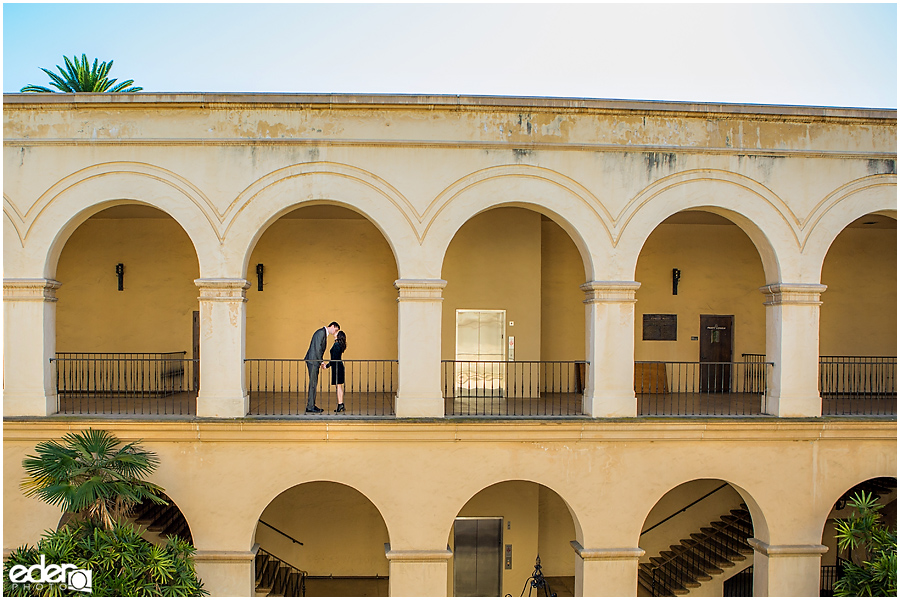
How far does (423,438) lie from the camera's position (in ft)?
32.0

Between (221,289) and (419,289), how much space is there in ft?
9.28

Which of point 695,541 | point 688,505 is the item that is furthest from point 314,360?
point 695,541

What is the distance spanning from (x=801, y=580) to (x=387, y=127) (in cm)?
905

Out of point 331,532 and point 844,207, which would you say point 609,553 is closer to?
point 331,532

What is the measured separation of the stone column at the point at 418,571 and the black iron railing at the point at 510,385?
7.50 feet

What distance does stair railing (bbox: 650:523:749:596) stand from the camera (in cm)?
1227

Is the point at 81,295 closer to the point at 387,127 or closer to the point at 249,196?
the point at 249,196

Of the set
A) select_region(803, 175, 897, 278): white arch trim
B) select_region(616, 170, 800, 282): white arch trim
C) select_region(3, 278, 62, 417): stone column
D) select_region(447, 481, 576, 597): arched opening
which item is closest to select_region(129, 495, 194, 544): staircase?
select_region(3, 278, 62, 417): stone column

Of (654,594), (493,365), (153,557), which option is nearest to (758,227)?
(493,365)

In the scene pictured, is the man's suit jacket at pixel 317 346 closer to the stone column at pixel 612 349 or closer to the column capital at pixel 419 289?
the column capital at pixel 419 289

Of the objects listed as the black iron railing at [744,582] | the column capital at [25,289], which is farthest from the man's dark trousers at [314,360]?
the black iron railing at [744,582]

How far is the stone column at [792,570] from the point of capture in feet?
32.8

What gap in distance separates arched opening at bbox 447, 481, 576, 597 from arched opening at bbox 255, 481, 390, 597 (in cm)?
149

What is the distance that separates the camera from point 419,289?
984 centimetres
